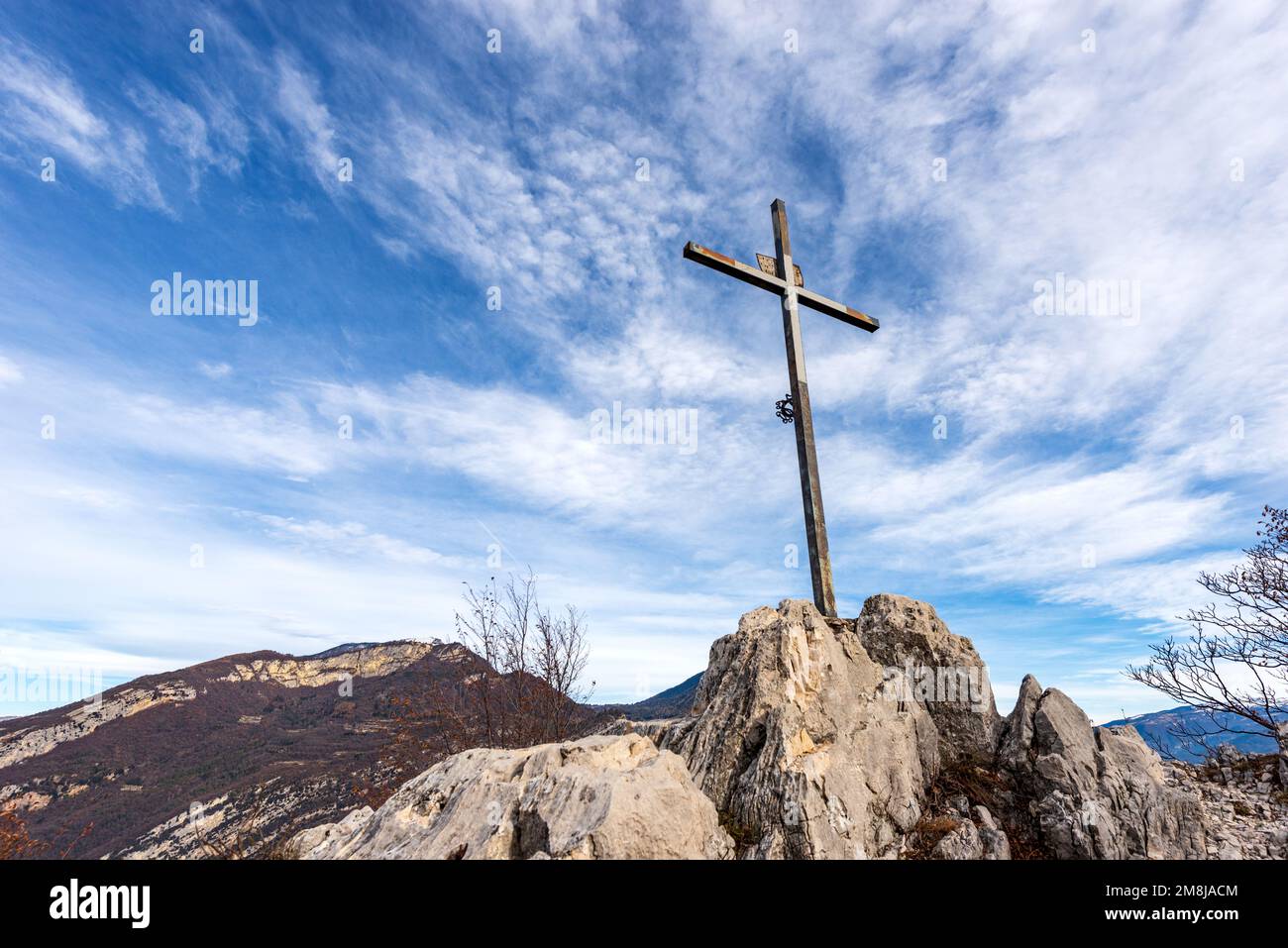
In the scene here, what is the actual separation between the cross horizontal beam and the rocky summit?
6.33 m

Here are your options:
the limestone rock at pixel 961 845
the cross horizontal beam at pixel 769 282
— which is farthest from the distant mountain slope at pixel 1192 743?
the cross horizontal beam at pixel 769 282

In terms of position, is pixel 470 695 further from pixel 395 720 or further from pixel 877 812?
pixel 877 812

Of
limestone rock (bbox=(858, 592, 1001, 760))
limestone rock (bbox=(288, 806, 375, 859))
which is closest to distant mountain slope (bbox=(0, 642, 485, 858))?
limestone rock (bbox=(288, 806, 375, 859))

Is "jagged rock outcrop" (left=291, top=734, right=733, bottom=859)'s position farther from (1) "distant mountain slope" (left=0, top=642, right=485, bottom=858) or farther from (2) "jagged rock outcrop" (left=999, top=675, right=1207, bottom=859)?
(1) "distant mountain slope" (left=0, top=642, right=485, bottom=858)

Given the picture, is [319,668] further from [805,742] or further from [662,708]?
[805,742]

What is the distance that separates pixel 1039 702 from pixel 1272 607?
999 centimetres

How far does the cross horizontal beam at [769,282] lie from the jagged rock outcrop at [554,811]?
8.71 metres

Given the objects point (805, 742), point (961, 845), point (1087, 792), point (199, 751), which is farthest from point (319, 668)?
point (1087, 792)

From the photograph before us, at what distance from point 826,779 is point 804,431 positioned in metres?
6.34

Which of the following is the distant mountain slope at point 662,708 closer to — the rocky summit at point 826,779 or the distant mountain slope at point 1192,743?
the rocky summit at point 826,779

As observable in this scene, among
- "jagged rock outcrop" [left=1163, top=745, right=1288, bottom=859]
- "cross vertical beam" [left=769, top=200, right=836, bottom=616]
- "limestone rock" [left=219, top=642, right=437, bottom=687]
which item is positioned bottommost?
"limestone rock" [left=219, top=642, right=437, bottom=687]

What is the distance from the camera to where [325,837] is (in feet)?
31.3

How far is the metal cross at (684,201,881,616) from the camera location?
11.2 m
